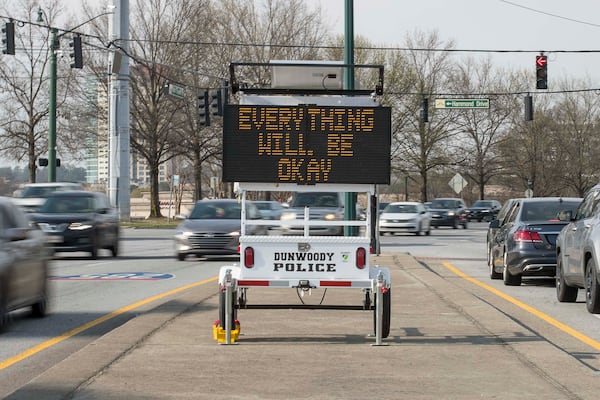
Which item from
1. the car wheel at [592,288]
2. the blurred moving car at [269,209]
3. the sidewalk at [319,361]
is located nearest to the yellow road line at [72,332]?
the sidewalk at [319,361]

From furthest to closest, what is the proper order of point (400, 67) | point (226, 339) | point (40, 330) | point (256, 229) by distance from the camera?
point (400, 67) → point (256, 229) → point (40, 330) → point (226, 339)

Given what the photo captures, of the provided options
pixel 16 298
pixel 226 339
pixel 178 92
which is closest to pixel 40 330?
pixel 16 298

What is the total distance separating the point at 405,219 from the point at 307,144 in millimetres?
35211

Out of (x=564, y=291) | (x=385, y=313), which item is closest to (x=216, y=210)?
(x=564, y=291)

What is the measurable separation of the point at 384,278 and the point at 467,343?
38.3 inches

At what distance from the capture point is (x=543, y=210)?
1878cm

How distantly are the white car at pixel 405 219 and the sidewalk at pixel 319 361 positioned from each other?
32.4 metres

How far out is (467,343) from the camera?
9977mm

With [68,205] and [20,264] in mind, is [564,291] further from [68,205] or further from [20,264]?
[68,205]

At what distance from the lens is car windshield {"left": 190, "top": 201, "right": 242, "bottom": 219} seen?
2594cm

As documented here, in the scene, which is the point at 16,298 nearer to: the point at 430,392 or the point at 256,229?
the point at 430,392

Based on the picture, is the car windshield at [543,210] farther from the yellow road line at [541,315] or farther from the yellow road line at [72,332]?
the yellow road line at [72,332]

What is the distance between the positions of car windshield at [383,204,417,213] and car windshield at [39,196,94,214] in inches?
840

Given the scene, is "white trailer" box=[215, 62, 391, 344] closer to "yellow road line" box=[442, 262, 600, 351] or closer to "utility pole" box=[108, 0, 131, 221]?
"yellow road line" box=[442, 262, 600, 351]
